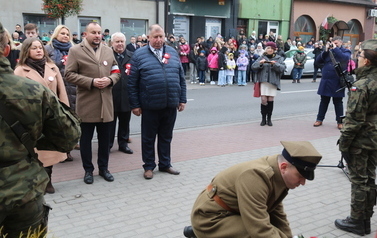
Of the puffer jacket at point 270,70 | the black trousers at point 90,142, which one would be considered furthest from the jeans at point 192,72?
the black trousers at point 90,142

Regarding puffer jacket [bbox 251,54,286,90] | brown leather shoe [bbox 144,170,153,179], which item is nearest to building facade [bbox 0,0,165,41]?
puffer jacket [bbox 251,54,286,90]

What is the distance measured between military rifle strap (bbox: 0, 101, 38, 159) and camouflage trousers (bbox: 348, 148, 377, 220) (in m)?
3.24

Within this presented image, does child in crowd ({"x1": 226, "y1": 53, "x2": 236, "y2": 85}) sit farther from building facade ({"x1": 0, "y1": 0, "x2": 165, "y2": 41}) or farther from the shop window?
the shop window

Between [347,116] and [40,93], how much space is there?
307 cm

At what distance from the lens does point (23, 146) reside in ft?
8.33

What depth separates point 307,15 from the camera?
33125 mm

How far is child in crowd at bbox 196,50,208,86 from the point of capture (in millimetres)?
18531

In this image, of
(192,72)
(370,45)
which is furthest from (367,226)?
(192,72)

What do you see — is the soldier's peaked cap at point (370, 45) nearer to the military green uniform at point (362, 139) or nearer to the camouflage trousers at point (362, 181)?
the military green uniform at point (362, 139)

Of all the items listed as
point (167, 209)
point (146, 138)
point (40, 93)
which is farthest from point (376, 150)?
point (40, 93)

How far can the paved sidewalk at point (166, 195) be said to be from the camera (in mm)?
4590

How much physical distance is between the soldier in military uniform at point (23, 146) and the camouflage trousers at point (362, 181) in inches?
119

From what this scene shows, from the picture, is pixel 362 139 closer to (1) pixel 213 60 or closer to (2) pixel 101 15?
(1) pixel 213 60

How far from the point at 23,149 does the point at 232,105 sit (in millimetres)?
10849
